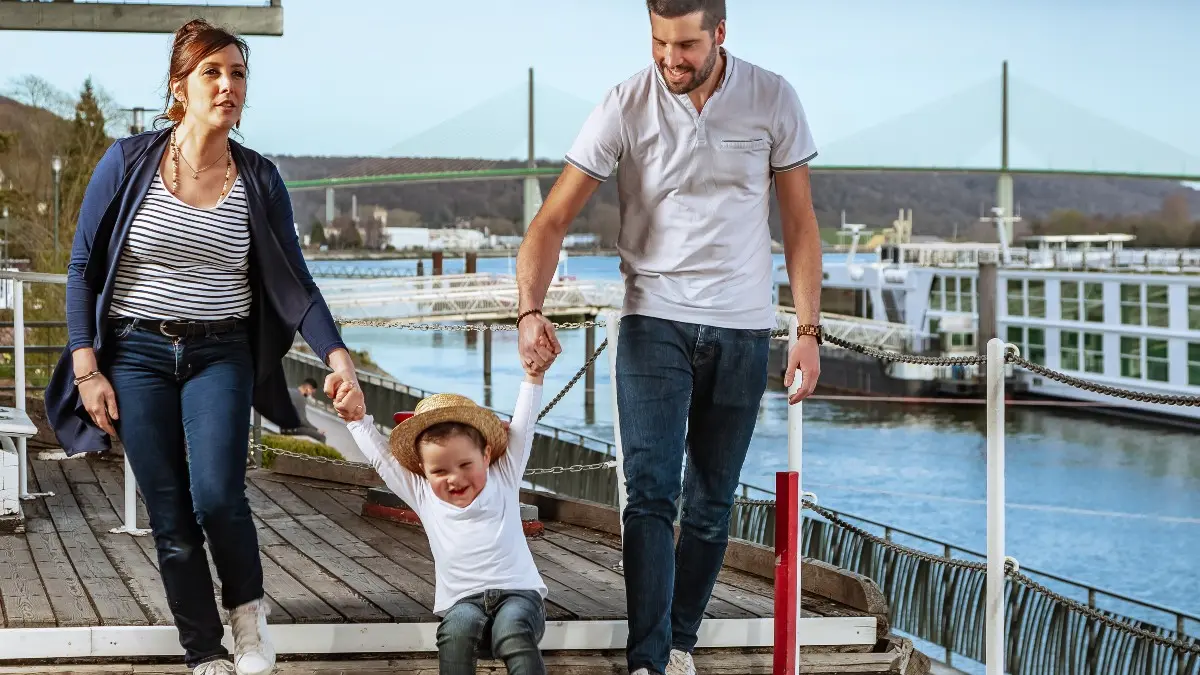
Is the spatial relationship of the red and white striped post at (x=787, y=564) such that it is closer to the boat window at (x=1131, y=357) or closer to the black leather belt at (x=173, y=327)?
the black leather belt at (x=173, y=327)

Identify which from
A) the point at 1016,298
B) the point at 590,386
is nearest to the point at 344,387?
the point at 1016,298

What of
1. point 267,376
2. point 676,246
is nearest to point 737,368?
point 676,246

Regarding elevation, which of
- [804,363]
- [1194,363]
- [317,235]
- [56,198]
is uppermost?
[317,235]

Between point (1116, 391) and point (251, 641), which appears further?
point (1116, 391)

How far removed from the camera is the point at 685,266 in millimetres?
2189

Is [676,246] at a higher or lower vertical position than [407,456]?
higher

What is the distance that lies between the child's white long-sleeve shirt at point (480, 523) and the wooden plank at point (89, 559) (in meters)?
0.54

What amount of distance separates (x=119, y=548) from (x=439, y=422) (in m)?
1.43

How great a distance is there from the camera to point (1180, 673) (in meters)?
7.61

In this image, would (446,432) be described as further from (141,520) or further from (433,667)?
(141,520)

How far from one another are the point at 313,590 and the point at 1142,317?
117 ft

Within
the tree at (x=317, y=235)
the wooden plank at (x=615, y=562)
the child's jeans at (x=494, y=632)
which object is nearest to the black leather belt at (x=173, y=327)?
the child's jeans at (x=494, y=632)

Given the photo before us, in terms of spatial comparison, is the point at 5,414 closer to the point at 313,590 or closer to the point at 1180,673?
the point at 313,590

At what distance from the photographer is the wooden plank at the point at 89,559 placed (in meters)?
2.59
